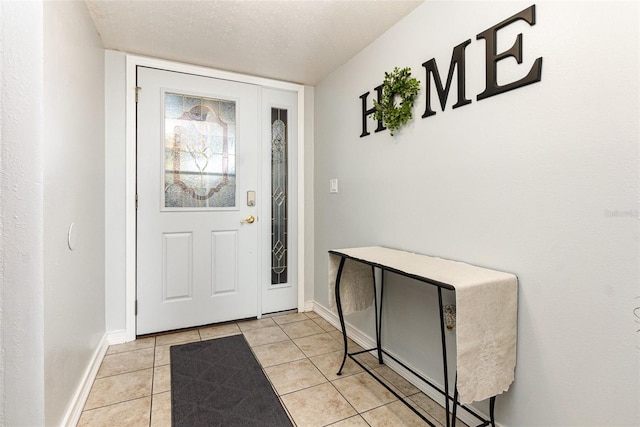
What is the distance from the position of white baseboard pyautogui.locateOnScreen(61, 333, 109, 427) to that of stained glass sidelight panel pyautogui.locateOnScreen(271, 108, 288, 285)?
4.58ft

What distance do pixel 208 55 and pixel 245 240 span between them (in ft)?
5.04

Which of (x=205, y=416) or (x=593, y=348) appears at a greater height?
(x=593, y=348)

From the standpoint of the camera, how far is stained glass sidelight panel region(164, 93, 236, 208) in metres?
2.67

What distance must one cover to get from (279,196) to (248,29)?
141 centimetres

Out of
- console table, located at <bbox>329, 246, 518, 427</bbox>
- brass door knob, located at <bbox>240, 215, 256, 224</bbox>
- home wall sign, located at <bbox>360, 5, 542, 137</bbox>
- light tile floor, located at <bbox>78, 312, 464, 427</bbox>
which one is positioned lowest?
light tile floor, located at <bbox>78, 312, 464, 427</bbox>

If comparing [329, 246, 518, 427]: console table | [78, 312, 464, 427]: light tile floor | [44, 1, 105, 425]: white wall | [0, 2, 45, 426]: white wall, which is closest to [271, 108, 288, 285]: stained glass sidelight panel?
[78, 312, 464, 427]: light tile floor

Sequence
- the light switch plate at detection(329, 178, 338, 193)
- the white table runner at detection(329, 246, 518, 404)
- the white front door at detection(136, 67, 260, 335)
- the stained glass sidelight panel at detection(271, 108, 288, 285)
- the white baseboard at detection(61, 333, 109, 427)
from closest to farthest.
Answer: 1. the white table runner at detection(329, 246, 518, 404)
2. the white baseboard at detection(61, 333, 109, 427)
3. the white front door at detection(136, 67, 260, 335)
4. the light switch plate at detection(329, 178, 338, 193)
5. the stained glass sidelight panel at detection(271, 108, 288, 285)

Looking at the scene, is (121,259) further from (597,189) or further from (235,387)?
(597,189)

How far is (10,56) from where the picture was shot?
1.08 metres

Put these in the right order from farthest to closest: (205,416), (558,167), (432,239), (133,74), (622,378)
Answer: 1. (133,74)
2. (432,239)
3. (205,416)
4. (558,167)
5. (622,378)

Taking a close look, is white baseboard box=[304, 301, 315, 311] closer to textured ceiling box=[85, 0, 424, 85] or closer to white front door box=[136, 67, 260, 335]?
white front door box=[136, 67, 260, 335]

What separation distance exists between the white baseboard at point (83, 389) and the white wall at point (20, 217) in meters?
0.43

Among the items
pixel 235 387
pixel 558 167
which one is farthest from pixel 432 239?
pixel 235 387

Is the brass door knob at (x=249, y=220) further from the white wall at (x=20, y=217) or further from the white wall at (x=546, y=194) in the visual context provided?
the white wall at (x=20, y=217)
